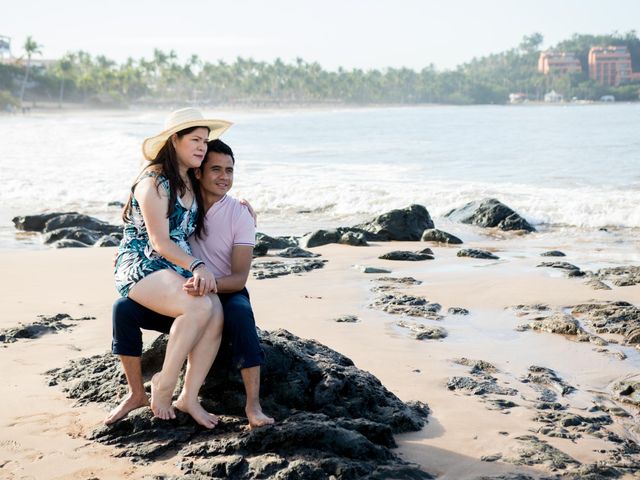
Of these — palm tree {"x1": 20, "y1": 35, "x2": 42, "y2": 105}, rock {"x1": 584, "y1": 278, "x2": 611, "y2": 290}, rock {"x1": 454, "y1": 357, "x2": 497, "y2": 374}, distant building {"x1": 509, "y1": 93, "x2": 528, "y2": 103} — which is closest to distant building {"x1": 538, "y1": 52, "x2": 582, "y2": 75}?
distant building {"x1": 509, "y1": 93, "x2": 528, "y2": 103}

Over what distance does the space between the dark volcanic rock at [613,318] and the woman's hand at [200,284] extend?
3.48 metres

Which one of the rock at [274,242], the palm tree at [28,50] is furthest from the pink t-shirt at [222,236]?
the palm tree at [28,50]

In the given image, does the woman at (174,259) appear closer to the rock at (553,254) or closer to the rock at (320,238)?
the rock at (320,238)

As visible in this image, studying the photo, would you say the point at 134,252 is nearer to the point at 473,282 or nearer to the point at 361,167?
the point at 473,282

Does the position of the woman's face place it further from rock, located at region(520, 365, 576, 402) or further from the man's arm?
rock, located at region(520, 365, 576, 402)

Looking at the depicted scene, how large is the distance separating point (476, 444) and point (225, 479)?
1237mm

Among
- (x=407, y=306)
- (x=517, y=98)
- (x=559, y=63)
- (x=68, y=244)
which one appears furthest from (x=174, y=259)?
(x=559, y=63)

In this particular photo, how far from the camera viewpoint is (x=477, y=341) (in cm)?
616

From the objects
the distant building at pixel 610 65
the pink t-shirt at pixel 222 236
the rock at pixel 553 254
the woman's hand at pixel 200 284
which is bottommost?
the rock at pixel 553 254

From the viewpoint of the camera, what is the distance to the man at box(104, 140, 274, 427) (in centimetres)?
395

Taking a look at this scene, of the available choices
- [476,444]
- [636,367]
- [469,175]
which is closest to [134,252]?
[476,444]

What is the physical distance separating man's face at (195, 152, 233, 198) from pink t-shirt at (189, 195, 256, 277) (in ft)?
0.23

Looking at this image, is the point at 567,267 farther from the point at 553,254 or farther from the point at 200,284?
the point at 200,284

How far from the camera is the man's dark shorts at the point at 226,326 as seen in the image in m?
3.94
